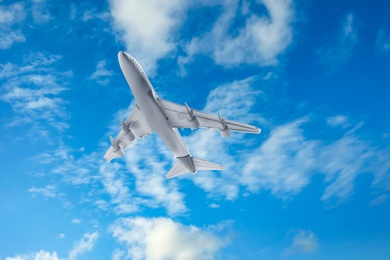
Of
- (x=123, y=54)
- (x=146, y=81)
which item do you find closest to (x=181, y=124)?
(x=146, y=81)

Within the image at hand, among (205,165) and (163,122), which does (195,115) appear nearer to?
(163,122)

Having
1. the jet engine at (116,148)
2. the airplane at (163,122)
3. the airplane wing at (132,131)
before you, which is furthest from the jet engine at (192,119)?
the jet engine at (116,148)

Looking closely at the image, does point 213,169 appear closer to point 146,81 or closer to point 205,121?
point 205,121

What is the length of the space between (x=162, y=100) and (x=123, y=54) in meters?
11.2

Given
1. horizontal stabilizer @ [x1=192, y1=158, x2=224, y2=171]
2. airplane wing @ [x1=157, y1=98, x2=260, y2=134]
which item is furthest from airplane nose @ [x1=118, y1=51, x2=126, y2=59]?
horizontal stabilizer @ [x1=192, y1=158, x2=224, y2=171]

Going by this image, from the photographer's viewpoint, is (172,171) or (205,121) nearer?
(205,121)

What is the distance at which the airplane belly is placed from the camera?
202ft

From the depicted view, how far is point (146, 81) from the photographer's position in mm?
60781

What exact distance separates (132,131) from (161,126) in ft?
40.4

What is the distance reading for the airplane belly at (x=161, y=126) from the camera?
6159cm

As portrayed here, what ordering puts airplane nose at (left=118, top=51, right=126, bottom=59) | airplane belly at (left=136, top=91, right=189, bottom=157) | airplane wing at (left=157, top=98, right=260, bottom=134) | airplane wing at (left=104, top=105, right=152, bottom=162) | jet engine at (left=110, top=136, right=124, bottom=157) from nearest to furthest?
airplane nose at (left=118, top=51, right=126, bottom=59), airplane belly at (left=136, top=91, right=189, bottom=157), airplane wing at (left=157, top=98, right=260, bottom=134), airplane wing at (left=104, top=105, right=152, bottom=162), jet engine at (left=110, top=136, right=124, bottom=157)

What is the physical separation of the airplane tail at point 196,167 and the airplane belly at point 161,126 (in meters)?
4.60

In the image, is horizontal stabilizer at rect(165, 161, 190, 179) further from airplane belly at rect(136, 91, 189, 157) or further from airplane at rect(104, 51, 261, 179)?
airplane belly at rect(136, 91, 189, 157)

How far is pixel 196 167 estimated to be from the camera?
7531 centimetres
